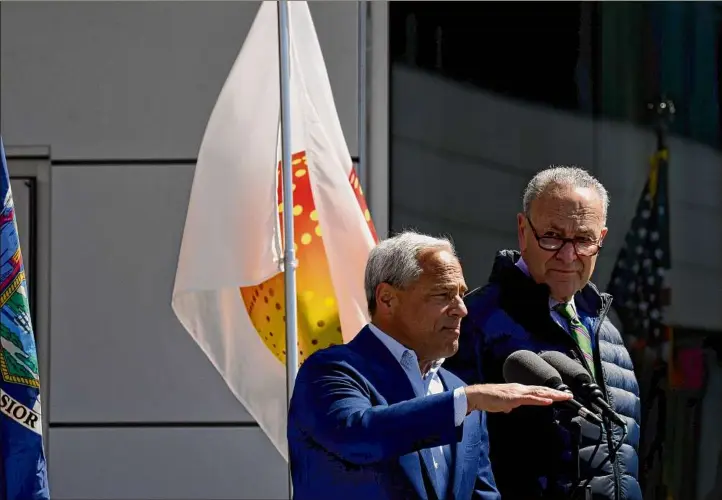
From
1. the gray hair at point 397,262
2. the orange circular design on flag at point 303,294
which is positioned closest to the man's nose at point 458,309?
the gray hair at point 397,262

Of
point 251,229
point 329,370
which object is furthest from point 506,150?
point 329,370

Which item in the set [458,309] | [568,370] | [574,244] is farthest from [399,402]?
[574,244]

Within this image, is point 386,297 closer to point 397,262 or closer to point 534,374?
point 397,262

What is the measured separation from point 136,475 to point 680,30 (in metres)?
2.97

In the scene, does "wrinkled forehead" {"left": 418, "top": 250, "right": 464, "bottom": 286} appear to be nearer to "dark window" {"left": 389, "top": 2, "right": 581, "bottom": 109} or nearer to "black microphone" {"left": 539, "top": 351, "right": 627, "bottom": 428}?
→ "black microphone" {"left": 539, "top": 351, "right": 627, "bottom": 428}

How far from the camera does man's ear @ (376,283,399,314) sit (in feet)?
9.83

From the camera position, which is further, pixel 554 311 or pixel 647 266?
pixel 647 266

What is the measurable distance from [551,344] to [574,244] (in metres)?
0.26

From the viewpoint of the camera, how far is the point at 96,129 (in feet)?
18.6

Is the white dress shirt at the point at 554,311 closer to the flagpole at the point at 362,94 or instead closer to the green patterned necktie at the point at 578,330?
the green patterned necktie at the point at 578,330

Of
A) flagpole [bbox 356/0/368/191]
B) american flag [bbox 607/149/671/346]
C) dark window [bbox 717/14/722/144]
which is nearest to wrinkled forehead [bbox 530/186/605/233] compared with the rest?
american flag [bbox 607/149/671/346]

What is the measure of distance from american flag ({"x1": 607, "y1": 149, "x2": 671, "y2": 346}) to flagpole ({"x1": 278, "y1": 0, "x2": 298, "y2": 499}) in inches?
70.5

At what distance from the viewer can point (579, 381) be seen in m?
2.94

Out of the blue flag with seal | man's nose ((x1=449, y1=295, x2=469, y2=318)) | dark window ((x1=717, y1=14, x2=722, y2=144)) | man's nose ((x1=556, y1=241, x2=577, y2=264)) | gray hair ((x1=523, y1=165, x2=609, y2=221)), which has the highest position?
dark window ((x1=717, y1=14, x2=722, y2=144))
